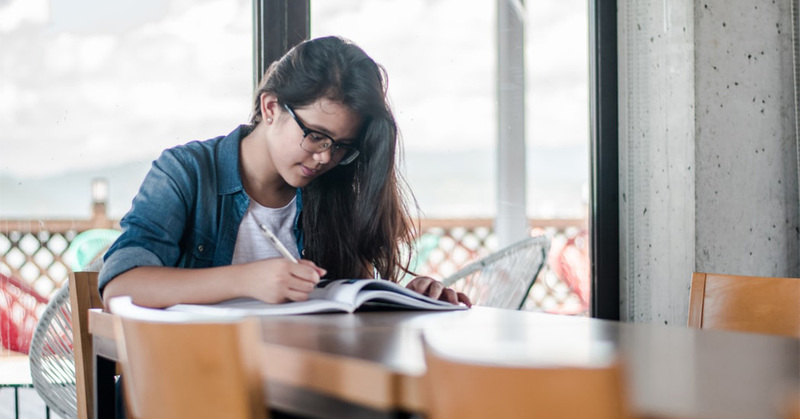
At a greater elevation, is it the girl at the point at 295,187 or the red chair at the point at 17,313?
the girl at the point at 295,187

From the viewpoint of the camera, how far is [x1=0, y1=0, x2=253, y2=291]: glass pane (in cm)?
178

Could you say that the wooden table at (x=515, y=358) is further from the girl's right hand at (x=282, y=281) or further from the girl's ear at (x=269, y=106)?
the girl's ear at (x=269, y=106)

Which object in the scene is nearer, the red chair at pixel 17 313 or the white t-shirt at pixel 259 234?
the white t-shirt at pixel 259 234

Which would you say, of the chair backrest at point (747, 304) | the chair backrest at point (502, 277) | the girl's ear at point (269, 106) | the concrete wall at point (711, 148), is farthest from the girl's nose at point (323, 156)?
the concrete wall at point (711, 148)

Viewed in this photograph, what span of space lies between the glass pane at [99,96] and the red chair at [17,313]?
1.0 inches

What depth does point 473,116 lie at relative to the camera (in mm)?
2396

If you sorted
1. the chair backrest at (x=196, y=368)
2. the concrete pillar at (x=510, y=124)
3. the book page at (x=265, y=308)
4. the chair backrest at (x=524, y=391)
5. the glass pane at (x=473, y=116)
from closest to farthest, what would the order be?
the chair backrest at (x=524, y=391), the chair backrest at (x=196, y=368), the book page at (x=265, y=308), the glass pane at (x=473, y=116), the concrete pillar at (x=510, y=124)

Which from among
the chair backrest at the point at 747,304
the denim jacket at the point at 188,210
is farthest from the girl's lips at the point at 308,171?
the chair backrest at the point at 747,304

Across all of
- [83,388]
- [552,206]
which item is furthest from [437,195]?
[83,388]

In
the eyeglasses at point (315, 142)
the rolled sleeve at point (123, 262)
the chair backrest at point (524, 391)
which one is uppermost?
the eyeglasses at point (315, 142)

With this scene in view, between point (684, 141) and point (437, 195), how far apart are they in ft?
2.42

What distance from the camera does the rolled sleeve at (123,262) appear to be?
1212 millimetres

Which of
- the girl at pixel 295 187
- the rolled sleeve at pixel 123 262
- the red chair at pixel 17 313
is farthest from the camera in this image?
the red chair at pixel 17 313

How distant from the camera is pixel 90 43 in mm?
1844
